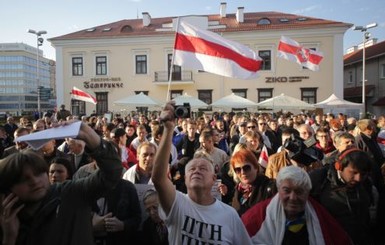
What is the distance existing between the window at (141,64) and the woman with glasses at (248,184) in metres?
28.7

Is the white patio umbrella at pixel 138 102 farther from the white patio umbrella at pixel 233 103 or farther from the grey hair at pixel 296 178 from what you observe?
the grey hair at pixel 296 178

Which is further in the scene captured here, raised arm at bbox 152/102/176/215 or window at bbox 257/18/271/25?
window at bbox 257/18/271/25

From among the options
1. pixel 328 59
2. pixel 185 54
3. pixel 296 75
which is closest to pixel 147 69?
pixel 296 75

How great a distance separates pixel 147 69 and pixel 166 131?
29.6 metres

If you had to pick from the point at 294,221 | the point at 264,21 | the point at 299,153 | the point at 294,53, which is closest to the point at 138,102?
the point at 294,53

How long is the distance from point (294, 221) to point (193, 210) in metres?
0.81

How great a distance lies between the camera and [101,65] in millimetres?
31703

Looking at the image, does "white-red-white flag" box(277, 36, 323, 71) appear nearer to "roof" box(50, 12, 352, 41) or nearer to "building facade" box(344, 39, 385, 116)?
"roof" box(50, 12, 352, 41)

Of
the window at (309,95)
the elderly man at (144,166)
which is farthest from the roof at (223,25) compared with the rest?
the elderly man at (144,166)

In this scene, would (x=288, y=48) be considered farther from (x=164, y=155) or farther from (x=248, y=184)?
(x=164, y=155)

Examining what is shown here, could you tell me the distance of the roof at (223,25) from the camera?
28969 millimetres

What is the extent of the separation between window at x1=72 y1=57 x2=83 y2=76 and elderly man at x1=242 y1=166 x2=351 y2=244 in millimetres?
32485

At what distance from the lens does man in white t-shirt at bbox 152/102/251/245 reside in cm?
219

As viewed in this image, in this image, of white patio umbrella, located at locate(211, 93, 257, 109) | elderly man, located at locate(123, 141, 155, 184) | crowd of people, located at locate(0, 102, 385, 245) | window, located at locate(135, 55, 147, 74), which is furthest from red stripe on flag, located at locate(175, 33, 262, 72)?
window, located at locate(135, 55, 147, 74)
